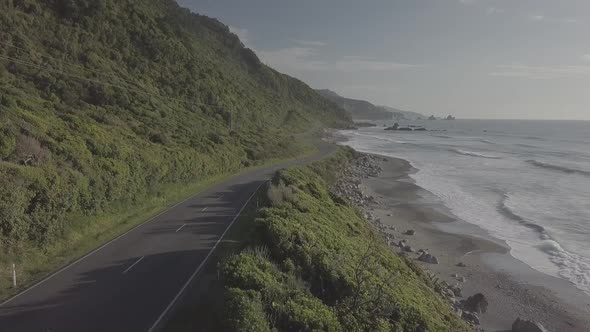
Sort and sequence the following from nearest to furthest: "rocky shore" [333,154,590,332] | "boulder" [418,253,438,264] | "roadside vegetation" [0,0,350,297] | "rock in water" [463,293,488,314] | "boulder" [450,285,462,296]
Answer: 1. "roadside vegetation" [0,0,350,297]
2. "rocky shore" [333,154,590,332]
3. "rock in water" [463,293,488,314]
4. "boulder" [450,285,462,296]
5. "boulder" [418,253,438,264]

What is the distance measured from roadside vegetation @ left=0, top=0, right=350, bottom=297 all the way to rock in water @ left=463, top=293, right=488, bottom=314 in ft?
51.4

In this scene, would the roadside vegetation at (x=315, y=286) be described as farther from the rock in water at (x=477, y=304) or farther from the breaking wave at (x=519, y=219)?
the breaking wave at (x=519, y=219)

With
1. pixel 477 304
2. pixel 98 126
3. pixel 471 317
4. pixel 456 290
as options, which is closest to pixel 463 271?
pixel 456 290

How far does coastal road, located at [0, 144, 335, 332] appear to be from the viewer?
11242mm

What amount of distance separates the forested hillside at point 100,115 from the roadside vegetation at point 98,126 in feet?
0.28

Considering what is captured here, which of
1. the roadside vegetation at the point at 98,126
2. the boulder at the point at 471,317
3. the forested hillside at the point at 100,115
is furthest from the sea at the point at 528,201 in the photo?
the forested hillside at the point at 100,115

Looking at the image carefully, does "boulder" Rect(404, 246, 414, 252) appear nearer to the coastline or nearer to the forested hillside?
the coastline

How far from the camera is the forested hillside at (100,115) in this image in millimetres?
17141

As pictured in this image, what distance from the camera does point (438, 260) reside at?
75.7 ft

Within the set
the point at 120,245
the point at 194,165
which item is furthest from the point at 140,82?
the point at 120,245

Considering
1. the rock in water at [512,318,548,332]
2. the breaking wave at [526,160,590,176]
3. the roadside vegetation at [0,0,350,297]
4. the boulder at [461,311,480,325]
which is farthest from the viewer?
the breaking wave at [526,160,590,176]

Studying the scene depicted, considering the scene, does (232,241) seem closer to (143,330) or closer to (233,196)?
(143,330)

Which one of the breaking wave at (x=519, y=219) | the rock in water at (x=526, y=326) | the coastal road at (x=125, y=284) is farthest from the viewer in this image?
the breaking wave at (x=519, y=219)

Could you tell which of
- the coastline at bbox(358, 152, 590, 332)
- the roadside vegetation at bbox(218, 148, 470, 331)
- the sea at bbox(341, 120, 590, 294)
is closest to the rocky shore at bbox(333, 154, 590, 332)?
the coastline at bbox(358, 152, 590, 332)
